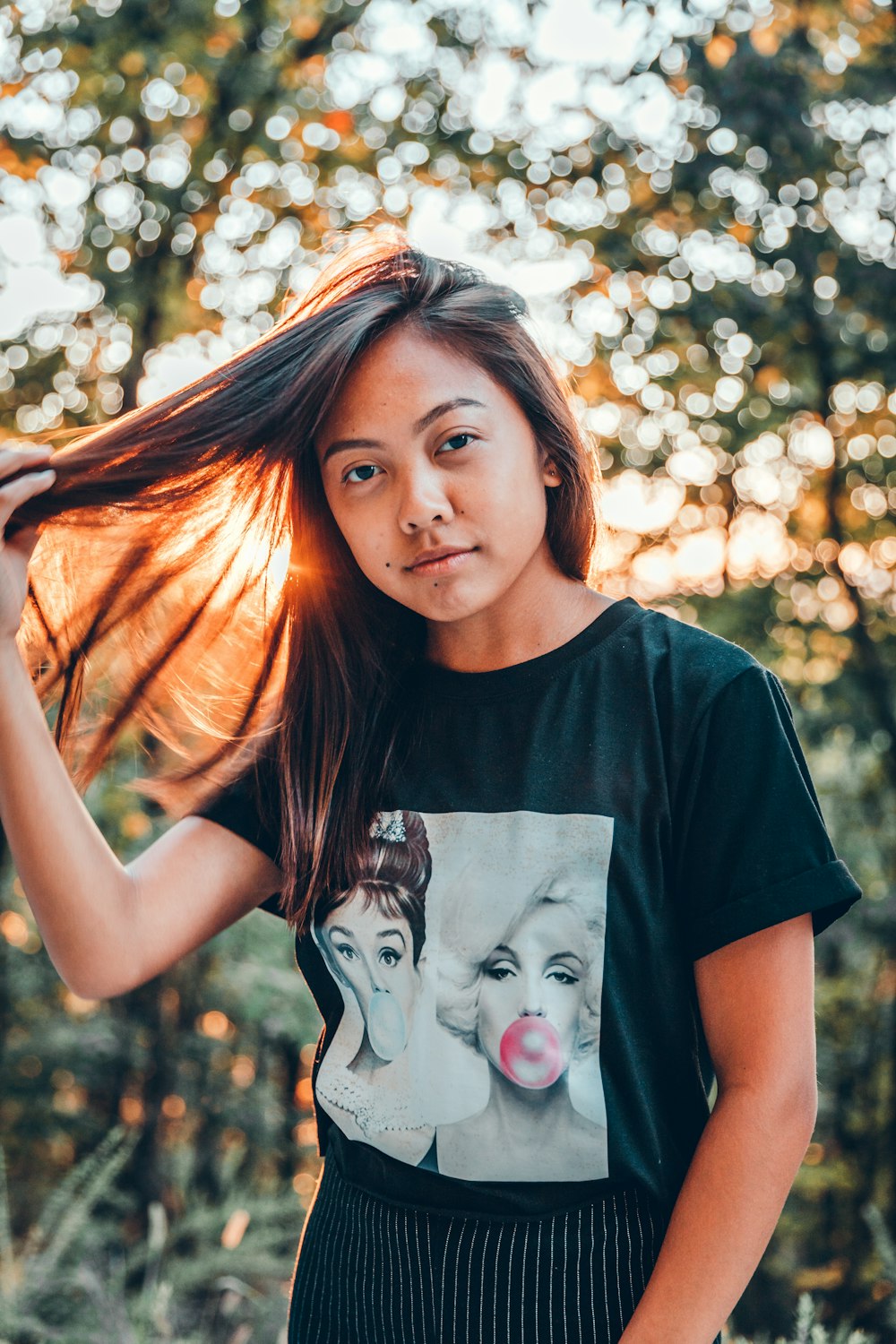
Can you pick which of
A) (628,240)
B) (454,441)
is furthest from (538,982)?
(628,240)

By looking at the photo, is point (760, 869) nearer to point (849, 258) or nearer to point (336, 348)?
point (336, 348)

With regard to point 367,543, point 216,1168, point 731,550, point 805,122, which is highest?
point 805,122

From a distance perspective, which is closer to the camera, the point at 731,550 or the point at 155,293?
the point at 155,293

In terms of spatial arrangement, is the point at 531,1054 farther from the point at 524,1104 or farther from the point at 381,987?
the point at 381,987

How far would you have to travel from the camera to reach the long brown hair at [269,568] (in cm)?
139

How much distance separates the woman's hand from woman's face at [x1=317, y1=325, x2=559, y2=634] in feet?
1.20

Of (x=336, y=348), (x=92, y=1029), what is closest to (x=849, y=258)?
(x=336, y=348)

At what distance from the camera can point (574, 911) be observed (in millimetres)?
1191

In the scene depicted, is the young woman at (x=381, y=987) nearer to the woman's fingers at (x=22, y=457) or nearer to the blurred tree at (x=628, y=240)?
the woman's fingers at (x=22, y=457)

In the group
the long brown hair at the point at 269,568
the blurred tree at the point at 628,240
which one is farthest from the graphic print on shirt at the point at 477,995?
the blurred tree at the point at 628,240

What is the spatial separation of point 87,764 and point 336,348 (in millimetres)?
722

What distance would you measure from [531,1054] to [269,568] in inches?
31.0

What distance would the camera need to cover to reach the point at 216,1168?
17.1 feet

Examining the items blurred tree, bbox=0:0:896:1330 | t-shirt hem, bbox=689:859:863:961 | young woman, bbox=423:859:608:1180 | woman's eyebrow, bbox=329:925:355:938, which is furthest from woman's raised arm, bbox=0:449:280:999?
blurred tree, bbox=0:0:896:1330
